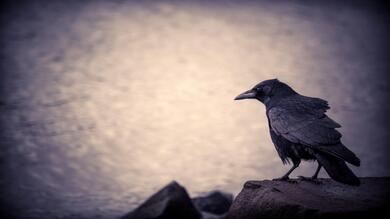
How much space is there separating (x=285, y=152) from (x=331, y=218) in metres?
1.14

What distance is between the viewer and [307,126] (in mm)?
4402

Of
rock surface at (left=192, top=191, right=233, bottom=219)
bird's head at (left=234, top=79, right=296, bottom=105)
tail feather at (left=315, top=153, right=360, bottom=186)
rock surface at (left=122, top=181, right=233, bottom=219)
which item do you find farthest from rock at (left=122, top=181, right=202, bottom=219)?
tail feather at (left=315, top=153, right=360, bottom=186)

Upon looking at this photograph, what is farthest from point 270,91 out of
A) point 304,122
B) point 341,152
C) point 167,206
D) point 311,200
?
point 167,206

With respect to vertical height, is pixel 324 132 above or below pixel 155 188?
above

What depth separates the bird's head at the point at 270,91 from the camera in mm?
5039

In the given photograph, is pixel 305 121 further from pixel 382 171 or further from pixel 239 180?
pixel 382 171

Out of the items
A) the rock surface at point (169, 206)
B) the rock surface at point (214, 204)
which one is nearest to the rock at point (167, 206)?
the rock surface at point (169, 206)

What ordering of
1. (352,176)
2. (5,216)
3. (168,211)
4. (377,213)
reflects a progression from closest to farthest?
(377,213) < (352,176) < (168,211) < (5,216)

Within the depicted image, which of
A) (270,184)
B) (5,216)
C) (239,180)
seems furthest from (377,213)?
(5,216)

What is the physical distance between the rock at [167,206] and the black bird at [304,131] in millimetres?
2382

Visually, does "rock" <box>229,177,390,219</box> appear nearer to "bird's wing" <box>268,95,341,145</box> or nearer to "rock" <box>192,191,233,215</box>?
"bird's wing" <box>268,95,341,145</box>

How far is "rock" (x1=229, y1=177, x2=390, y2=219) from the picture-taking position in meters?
3.65

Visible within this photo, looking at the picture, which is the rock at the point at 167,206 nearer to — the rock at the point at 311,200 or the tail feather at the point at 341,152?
the rock at the point at 311,200

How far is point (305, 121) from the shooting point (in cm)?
447
